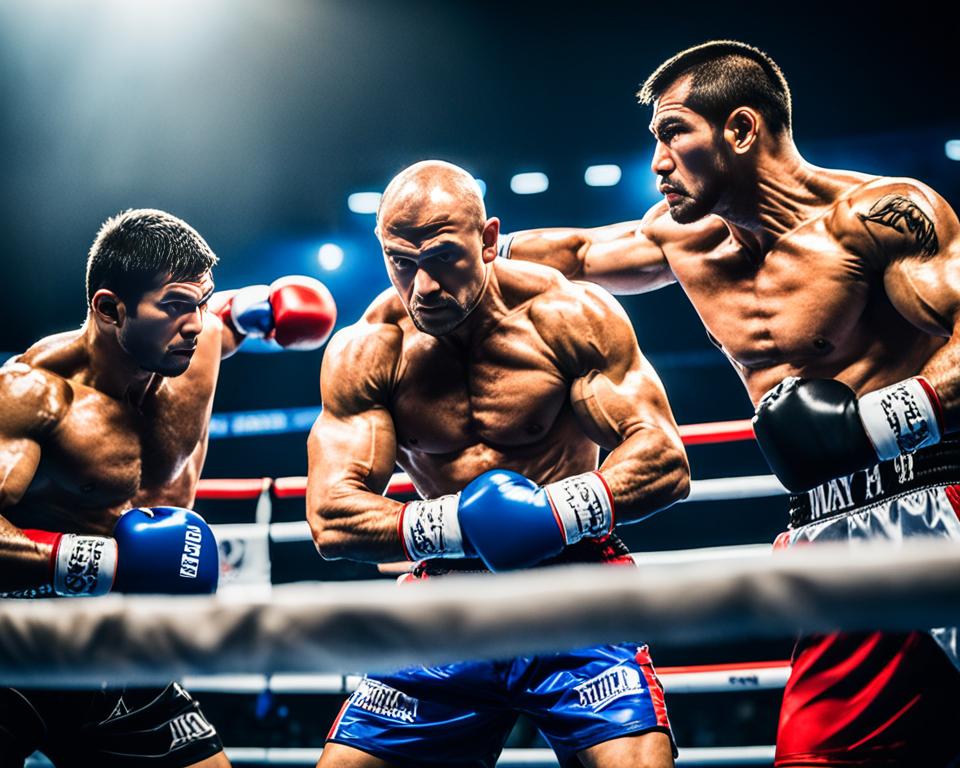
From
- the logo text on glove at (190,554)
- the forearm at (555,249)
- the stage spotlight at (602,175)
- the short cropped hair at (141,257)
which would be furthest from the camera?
the stage spotlight at (602,175)

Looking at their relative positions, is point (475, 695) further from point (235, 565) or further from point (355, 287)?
point (355, 287)

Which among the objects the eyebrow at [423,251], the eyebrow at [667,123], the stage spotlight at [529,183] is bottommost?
the eyebrow at [423,251]

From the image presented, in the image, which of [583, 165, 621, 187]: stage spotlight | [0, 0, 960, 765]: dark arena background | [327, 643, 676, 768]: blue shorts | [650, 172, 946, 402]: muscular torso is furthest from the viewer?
[583, 165, 621, 187]: stage spotlight

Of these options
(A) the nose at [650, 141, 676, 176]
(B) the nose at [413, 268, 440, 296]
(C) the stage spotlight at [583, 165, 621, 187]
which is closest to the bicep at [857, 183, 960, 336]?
(A) the nose at [650, 141, 676, 176]

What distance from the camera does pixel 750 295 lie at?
2000 millimetres

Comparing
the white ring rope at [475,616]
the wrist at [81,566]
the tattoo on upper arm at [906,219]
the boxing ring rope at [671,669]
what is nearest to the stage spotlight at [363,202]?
the boxing ring rope at [671,669]

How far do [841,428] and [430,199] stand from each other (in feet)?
2.98

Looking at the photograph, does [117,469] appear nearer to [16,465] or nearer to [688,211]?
[16,465]

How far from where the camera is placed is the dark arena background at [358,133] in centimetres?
584

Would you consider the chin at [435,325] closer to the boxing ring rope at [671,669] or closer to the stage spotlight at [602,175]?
the boxing ring rope at [671,669]

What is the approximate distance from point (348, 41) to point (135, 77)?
1.53 m

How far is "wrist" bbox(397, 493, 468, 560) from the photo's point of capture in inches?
69.0

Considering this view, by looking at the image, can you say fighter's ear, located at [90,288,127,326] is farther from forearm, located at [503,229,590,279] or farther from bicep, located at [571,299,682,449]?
bicep, located at [571,299,682,449]

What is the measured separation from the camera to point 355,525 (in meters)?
1.83
